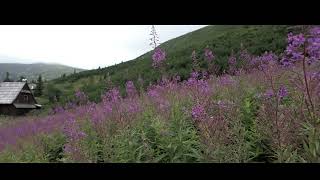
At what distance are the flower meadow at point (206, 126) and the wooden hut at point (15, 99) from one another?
59.0 m

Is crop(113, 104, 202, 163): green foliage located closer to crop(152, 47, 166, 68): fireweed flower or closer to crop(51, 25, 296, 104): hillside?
crop(152, 47, 166, 68): fireweed flower

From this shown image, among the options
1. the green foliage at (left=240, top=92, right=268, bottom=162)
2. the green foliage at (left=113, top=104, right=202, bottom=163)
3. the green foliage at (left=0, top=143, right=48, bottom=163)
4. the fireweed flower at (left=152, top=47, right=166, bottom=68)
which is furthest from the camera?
the green foliage at (left=0, top=143, right=48, bottom=163)

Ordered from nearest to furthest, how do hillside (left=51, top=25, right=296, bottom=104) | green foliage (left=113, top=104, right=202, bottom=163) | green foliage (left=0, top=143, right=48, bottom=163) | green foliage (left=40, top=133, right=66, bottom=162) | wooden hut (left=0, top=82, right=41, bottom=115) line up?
green foliage (left=113, top=104, right=202, bottom=163) < green foliage (left=0, top=143, right=48, bottom=163) < green foliage (left=40, top=133, right=66, bottom=162) < hillside (left=51, top=25, right=296, bottom=104) < wooden hut (left=0, top=82, right=41, bottom=115)

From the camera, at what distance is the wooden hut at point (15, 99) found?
62.7 metres

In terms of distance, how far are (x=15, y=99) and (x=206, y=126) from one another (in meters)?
64.8

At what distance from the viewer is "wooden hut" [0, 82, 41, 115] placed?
62719 mm

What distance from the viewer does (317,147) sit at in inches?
110

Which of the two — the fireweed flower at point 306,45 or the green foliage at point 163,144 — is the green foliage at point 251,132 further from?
the fireweed flower at point 306,45

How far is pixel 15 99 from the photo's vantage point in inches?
2507

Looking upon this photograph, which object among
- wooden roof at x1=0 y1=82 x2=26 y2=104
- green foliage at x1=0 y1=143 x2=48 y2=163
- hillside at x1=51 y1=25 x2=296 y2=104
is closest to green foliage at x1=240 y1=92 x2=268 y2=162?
hillside at x1=51 y1=25 x2=296 y2=104

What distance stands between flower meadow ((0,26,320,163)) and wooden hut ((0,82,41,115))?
59050 mm

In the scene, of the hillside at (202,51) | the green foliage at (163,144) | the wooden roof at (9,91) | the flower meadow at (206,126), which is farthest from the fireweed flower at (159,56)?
the wooden roof at (9,91)

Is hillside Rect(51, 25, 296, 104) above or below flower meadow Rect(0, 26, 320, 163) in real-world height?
above
